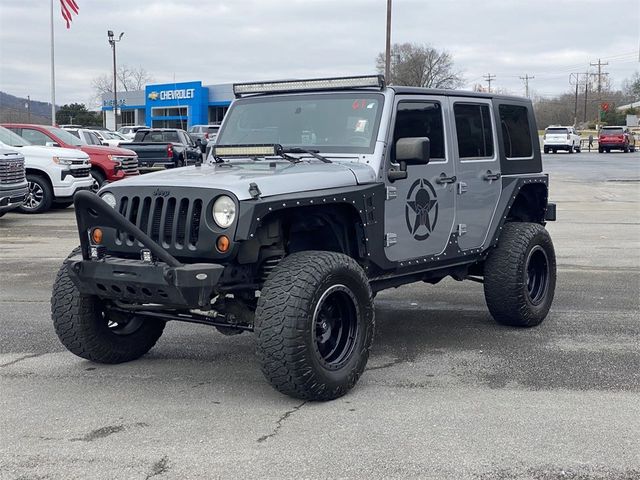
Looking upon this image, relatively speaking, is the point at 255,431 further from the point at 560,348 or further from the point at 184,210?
the point at 560,348

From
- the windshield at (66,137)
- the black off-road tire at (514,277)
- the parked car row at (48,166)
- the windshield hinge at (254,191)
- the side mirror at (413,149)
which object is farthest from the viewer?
the windshield at (66,137)

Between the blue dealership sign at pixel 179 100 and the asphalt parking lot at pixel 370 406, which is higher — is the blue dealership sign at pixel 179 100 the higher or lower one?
the higher one

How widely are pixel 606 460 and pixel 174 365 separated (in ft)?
10.3

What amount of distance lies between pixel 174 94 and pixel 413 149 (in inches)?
2799

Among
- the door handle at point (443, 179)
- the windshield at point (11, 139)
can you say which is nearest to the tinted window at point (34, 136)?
the windshield at point (11, 139)

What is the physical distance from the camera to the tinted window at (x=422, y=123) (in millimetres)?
6282

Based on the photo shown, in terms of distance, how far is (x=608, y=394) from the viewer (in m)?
5.33

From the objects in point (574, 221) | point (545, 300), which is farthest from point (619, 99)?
point (545, 300)

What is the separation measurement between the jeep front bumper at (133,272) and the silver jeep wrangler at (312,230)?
1 cm

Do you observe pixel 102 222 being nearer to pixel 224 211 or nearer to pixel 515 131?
pixel 224 211

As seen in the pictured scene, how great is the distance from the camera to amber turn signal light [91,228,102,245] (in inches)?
209

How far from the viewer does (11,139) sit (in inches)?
696

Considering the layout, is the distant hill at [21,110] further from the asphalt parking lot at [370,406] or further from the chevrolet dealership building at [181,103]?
the asphalt parking lot at [370,406]

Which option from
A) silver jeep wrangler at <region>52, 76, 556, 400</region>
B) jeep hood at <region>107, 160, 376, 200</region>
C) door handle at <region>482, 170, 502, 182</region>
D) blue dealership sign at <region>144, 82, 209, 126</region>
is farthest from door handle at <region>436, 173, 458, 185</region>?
blue dealership sign at <region>144, 82, 209, 126</region>
